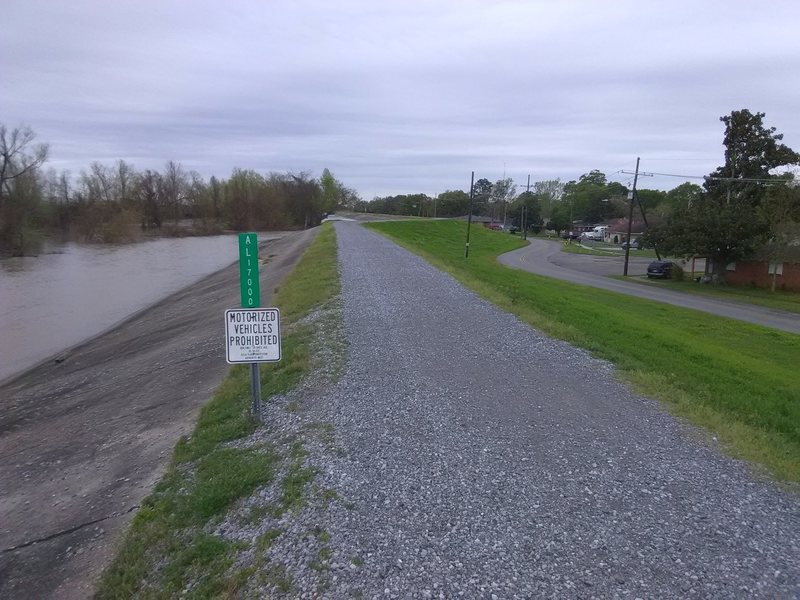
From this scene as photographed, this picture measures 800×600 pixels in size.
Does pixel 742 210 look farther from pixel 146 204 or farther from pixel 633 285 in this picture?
pixel 146 204

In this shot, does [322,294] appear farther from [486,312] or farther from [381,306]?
[486,312]

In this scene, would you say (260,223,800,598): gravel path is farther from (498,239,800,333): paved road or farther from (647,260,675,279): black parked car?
(647,260,675,279): black parked car

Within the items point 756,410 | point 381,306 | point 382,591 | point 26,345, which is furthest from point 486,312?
point 26,345

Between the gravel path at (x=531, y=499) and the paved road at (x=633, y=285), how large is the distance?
19.3 m

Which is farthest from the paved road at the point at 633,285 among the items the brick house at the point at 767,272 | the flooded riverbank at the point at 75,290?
the flooded riverbank at the point at 75,290

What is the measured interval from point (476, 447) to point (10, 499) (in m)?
5.15

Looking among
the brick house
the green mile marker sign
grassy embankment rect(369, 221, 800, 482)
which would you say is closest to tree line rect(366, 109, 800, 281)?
the brick house

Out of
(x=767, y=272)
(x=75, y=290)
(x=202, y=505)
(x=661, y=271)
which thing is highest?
(x=202, y=505)

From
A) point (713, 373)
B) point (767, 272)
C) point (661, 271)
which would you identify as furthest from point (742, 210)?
point (713, 373)

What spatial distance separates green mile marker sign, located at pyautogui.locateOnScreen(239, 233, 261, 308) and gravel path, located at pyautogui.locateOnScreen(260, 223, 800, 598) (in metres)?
1.58

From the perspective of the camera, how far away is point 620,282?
133ft

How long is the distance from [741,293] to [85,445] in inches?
1447

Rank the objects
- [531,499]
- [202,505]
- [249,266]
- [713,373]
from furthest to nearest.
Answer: [713,373] → [249,266] → [202,505] → [531,499]

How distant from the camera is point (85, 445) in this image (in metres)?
8.02
